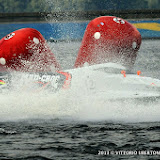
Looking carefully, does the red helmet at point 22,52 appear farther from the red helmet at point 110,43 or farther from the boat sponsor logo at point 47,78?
the red helmet at point 110,43

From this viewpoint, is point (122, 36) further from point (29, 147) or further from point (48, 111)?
point (29, 147)

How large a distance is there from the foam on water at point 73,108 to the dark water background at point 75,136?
43 mm

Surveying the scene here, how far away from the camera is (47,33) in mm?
38969

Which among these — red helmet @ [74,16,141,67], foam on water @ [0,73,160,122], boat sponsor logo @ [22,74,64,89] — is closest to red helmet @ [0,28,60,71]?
boat sponsor logo @ [22,74,64,89]

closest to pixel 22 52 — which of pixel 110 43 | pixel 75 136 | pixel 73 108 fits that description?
pixel 110 43

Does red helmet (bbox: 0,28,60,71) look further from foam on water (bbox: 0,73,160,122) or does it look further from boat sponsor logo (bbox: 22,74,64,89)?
foam on water (bbox: 0,73,160,122)

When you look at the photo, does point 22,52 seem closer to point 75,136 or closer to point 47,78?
point 47,78

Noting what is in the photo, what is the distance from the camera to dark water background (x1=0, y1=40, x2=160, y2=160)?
8562 millimetres

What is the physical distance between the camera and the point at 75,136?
975 cm

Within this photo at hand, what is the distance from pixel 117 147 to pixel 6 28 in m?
32.1

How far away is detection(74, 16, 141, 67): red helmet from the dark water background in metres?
2.80

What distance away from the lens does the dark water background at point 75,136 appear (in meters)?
8.56

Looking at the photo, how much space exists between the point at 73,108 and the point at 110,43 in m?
3.14

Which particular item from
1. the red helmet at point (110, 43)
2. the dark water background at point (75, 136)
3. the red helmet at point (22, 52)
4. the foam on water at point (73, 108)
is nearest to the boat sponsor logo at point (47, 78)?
the foam on water at point (73, 108)
